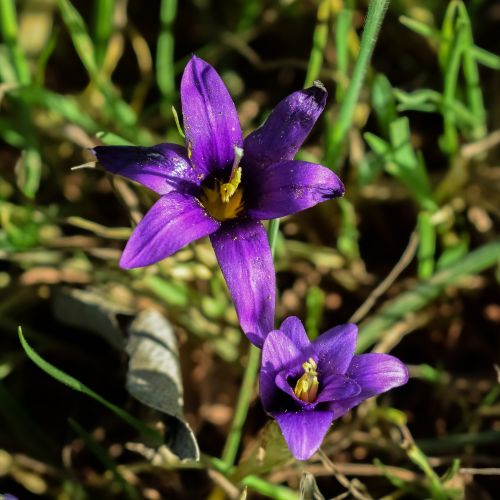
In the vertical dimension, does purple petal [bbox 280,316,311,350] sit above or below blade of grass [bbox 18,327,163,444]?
above

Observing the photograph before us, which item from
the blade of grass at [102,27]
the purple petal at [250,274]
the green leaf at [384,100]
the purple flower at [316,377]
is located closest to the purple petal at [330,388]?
the purple flower at [316,377]

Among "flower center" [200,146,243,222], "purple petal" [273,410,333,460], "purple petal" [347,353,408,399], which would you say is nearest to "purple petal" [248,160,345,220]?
"flower center" [200,146,243,222]

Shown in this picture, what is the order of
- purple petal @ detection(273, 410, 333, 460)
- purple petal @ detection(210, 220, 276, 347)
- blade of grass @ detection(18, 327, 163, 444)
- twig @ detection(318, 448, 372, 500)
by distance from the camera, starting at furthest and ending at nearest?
twig @ detection(318, 448, 372, 500), blade of grass @ detection(18, 327, 163, 444), purple petal @ detection(210, 220, 276, 347), purple petal @ detection(273, 410, 333, 460)

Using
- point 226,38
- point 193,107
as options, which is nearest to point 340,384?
point 193,107

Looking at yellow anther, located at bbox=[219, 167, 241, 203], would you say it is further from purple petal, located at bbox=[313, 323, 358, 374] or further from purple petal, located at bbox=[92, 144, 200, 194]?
purple petal, located at bbox=[313, 323, 358, 374]

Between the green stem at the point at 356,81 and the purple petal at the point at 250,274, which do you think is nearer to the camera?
the purple petal at the point at 250,274

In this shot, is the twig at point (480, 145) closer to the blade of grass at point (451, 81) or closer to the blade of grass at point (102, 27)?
the blade of grass at point (451, 81)
